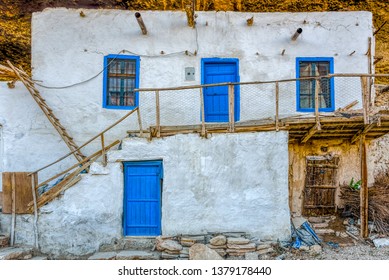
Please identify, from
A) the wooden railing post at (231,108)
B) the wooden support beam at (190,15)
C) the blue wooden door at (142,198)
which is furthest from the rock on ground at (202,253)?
the wooden support beam at (190,15)

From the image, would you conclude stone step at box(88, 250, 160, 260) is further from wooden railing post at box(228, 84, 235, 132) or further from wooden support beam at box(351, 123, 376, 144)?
wooden support beam at box(351, 123, 376, 144)

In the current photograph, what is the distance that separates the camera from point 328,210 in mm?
9969

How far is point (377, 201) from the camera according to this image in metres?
9.30

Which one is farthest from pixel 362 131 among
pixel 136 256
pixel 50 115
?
pixel 50 115

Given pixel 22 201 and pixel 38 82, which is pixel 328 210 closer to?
pixel 22 201

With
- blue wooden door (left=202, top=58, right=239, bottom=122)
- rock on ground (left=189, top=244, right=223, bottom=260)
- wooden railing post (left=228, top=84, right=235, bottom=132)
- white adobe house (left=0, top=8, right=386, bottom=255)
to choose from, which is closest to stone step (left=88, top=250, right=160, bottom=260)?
rock on ground (left=189, top=244, right=223, bottom=260)

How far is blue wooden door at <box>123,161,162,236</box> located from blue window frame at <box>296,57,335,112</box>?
5003 millimetres

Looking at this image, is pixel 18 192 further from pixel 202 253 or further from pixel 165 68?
pixel 165 68

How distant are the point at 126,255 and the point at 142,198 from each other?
154 centimetres

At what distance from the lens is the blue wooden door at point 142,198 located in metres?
8.59

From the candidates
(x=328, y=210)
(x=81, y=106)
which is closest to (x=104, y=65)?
(x=81, y=106)

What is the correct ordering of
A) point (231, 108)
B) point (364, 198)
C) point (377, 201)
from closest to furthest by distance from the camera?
point (231, 108), point (364, 198), point (377, 201)

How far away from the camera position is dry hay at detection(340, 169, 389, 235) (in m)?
9.02

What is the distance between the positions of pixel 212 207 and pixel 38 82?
6515 millimetres
